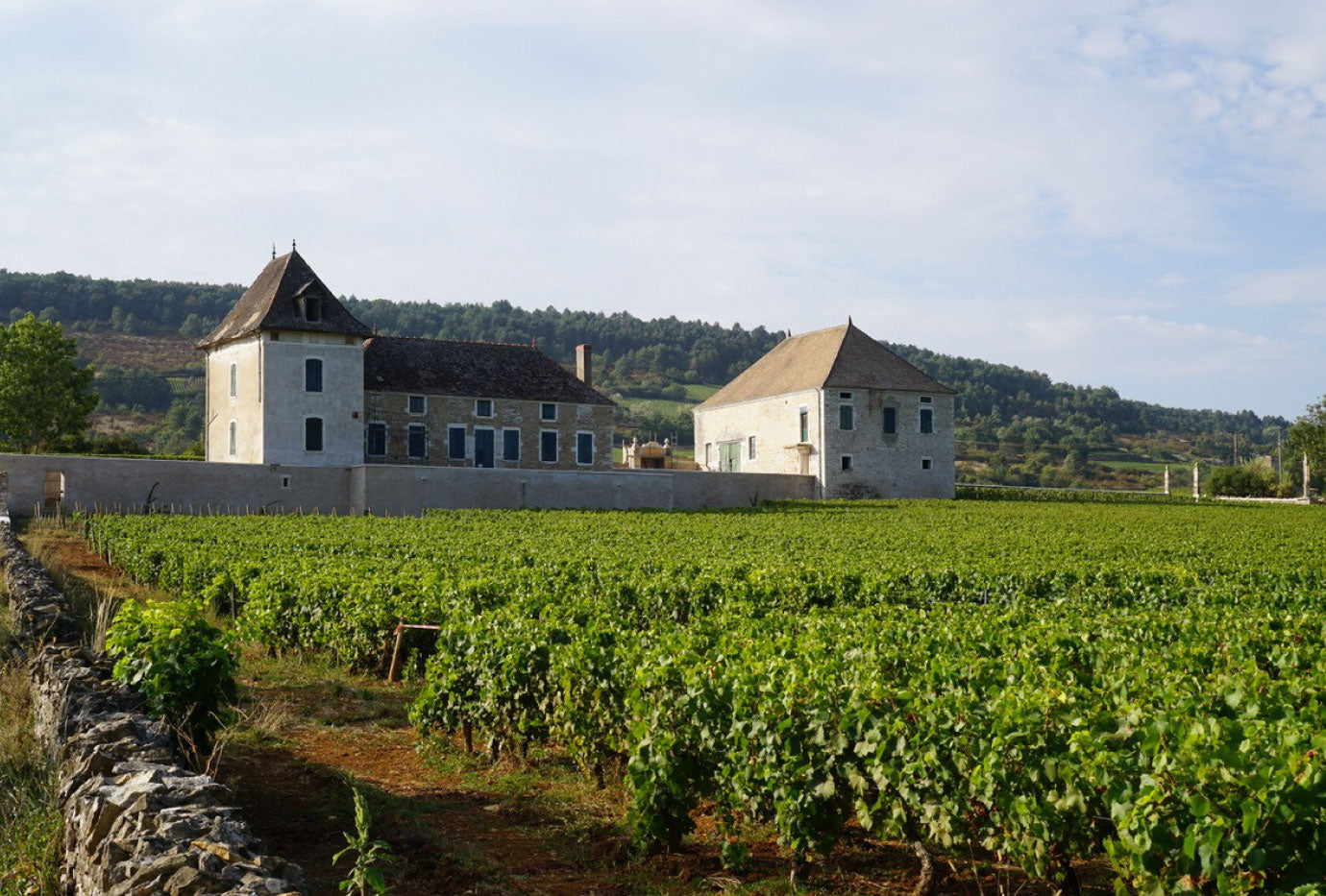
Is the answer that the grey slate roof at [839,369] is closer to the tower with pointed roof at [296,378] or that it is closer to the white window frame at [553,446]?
the white window frame at [553,446]

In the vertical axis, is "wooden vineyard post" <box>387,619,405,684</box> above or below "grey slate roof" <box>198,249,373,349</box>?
below

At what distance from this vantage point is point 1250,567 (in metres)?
17.4

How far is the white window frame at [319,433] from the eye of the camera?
135 feet

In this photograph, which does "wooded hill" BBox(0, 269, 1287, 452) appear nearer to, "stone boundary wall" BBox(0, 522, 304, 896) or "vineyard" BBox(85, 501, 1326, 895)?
"vineyard" BBox(85, 501, 1326, 895)

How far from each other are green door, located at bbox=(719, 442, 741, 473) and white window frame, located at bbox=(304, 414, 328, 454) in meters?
23.0

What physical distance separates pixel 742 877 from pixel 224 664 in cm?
434

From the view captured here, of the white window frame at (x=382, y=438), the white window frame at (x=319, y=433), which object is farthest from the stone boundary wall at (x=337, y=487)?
the white window frame at (x=382, y=438)

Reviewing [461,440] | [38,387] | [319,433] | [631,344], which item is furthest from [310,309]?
[631,344]

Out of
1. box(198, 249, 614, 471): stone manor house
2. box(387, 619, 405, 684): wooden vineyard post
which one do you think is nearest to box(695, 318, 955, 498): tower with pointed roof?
box(198, 249, 614, 471): stone manor house

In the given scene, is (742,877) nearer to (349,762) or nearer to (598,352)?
(349,762)

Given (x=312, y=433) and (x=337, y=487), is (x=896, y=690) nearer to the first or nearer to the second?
(x=337, y=487)

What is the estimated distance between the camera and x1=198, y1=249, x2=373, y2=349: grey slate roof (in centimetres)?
4150

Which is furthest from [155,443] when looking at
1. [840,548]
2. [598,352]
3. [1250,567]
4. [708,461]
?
[1250,567]

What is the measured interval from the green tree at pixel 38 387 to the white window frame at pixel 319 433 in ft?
65.6
